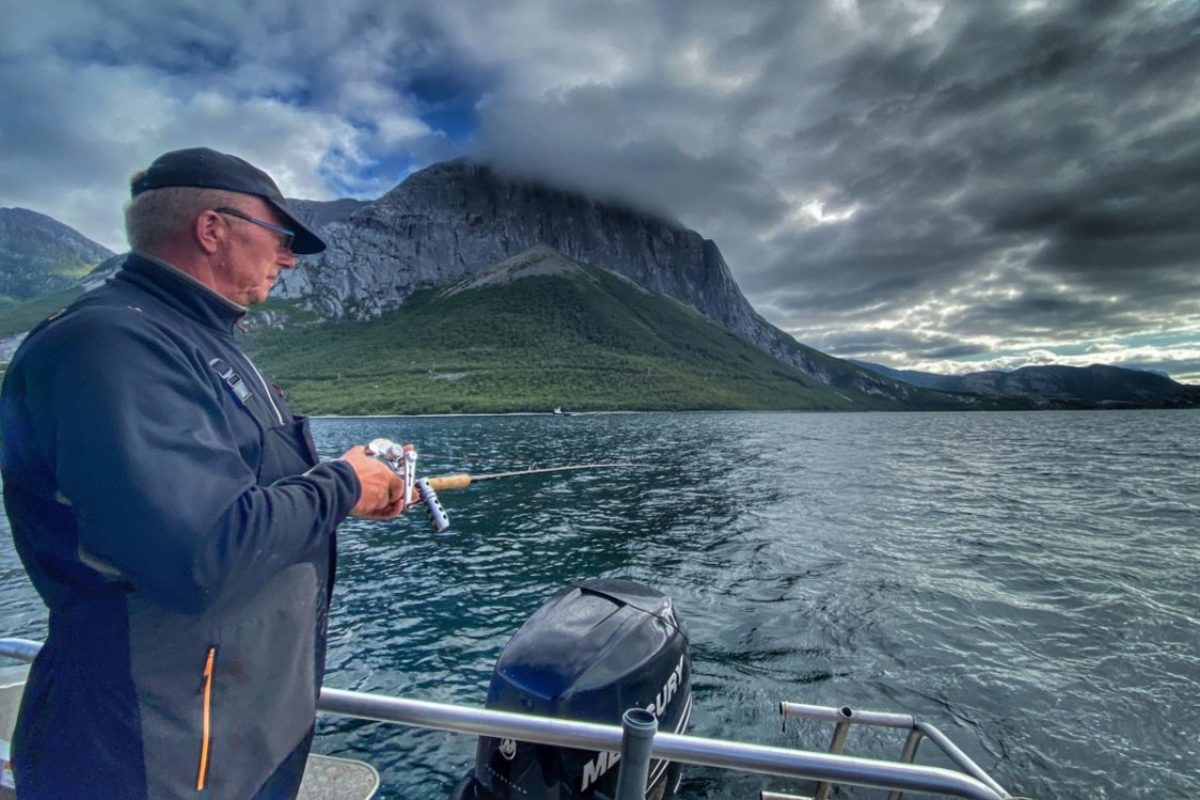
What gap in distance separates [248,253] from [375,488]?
3.89ft

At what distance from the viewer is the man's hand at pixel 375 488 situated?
2.49 m

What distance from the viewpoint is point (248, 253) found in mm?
2500

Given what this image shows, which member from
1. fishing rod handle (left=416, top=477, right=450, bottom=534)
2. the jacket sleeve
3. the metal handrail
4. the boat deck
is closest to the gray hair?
the jacket sleeve

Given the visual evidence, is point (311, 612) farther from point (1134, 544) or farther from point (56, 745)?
point (1134, 544)

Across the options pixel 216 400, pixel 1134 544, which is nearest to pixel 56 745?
pixel 216 400

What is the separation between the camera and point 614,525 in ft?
66.8

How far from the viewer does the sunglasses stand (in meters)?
2.42

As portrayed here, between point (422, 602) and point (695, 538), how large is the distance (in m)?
9.16

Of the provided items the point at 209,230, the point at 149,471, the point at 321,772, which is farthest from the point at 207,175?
the point at 321,772

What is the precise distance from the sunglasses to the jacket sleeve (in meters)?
0.68

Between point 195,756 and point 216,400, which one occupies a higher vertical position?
point 216,400

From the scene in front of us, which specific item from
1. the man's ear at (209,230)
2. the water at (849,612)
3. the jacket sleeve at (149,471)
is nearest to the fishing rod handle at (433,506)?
the jacket sleeve at (149,471)

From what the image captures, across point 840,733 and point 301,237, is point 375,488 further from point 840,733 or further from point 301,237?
point 840,733

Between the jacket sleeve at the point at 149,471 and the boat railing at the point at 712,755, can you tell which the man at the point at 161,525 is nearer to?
the jacket sleeve at the point at 149,471
